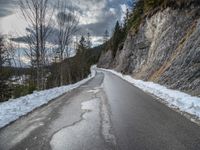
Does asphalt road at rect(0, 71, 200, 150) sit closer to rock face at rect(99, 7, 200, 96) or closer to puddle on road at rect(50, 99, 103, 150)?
puddle on road at rect(50, 99, 103, 150)

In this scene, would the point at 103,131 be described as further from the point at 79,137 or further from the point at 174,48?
the point at 174,48

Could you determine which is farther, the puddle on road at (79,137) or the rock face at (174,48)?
the rock face at (174,48)

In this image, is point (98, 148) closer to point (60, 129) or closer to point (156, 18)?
point (60, 129)

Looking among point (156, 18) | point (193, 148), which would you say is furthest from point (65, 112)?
point (156, 18)

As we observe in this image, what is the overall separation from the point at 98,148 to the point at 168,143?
158 cm

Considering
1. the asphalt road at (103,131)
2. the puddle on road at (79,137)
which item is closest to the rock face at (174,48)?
the asphalt road at (103,131)

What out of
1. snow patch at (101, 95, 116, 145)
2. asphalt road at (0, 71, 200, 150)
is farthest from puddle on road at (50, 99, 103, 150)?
snow patch at (101, 95, 116, 145)

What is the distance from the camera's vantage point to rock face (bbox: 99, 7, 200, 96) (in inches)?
644

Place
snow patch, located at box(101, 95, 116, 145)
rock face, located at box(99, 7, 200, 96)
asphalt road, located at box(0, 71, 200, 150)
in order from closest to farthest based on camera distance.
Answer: asphalt road, located at box(0, 71, 200, 150) < snow patch, located at box(101, 95, 116, 145) < rock face, located at box(99, 7, 200, 96)

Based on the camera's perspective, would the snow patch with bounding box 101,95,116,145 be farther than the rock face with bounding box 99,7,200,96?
No

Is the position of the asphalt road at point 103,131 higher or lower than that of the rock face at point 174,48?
lower

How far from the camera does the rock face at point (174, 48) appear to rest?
53.7 ft

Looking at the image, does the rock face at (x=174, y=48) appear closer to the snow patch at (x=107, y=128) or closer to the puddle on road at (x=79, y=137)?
the snow patch at (x=107, y=128)

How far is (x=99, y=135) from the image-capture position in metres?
6.88
